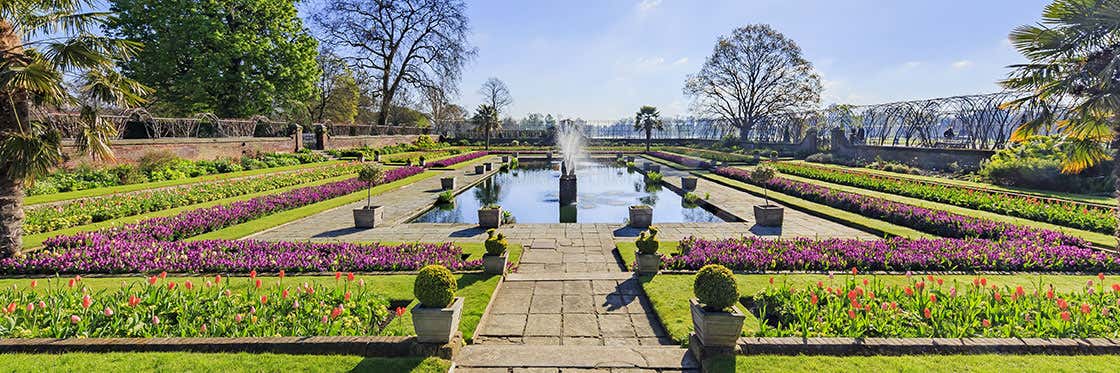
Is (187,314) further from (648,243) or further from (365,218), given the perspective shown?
(365,218)

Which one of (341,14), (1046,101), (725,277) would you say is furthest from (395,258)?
(341,14)

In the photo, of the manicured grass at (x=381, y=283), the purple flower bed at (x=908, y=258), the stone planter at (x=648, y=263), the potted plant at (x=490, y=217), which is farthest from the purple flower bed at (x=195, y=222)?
the purple flower bed at (x=908, y=258)

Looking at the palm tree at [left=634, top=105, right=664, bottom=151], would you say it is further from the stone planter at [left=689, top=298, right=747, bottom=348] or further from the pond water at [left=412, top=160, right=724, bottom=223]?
the stone planter at [left=689, top=298, right=747, bottom=348]

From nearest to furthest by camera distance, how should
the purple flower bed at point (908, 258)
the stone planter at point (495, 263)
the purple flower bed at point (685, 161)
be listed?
the stone planter at point (495, 263)
the purple flower bed at point (908, 258)
the purple flower bed at point (685, 161)

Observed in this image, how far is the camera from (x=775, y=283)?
6762mm

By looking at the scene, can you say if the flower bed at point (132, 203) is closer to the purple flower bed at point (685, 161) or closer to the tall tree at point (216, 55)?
the tall tree at point (216, 55)

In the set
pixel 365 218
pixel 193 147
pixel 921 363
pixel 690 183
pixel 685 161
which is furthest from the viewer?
pixel 685 161

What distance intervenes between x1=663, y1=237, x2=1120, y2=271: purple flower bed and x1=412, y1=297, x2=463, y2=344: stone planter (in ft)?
14.0

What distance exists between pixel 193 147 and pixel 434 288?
24517 mm

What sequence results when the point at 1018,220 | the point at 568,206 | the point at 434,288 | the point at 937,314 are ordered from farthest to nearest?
the point at 568,206, the point at 1018,220, the point at 937,314, the point at 434,288

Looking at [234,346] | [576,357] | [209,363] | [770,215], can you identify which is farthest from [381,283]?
[770,215]

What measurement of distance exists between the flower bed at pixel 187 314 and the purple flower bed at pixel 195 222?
3.70m

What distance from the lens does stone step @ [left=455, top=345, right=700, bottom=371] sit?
4.31 m

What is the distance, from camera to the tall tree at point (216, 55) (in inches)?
928
